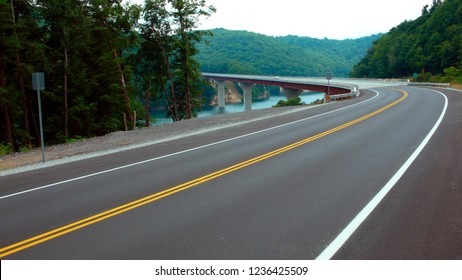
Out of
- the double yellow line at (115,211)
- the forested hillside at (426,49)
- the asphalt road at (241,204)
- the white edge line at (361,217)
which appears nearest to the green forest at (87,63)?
the asphalt road at (241,204)

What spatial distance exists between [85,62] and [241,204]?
30109mm

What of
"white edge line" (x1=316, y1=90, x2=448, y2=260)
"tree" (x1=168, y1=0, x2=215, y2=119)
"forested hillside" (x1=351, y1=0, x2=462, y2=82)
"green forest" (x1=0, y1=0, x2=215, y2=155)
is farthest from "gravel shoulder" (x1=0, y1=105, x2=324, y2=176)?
"forested hillside" (x1=351, y1=0, x2=462, y2=82)

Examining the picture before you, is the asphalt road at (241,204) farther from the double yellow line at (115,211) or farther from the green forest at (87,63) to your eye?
the green forest at (87,63)

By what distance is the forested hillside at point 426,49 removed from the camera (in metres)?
92.1

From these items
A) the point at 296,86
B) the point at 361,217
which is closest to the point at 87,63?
the point at 361,217

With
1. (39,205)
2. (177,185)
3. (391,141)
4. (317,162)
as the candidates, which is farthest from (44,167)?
(391,141)

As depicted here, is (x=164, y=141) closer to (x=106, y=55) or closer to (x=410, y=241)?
(x=410, y=241)

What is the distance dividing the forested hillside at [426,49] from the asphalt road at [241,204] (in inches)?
3082

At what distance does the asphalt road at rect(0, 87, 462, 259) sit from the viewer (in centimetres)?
534

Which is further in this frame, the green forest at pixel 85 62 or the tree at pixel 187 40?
the tree at pixel 187 40

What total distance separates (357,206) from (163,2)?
36.1m

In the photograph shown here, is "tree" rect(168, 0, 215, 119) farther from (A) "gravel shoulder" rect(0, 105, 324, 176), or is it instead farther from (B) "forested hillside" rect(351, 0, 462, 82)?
(B) "forested hillside" rect(351, 0, 462, 82)

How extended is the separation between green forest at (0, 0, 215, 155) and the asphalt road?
10298 mm

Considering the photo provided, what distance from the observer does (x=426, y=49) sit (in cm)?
10244
